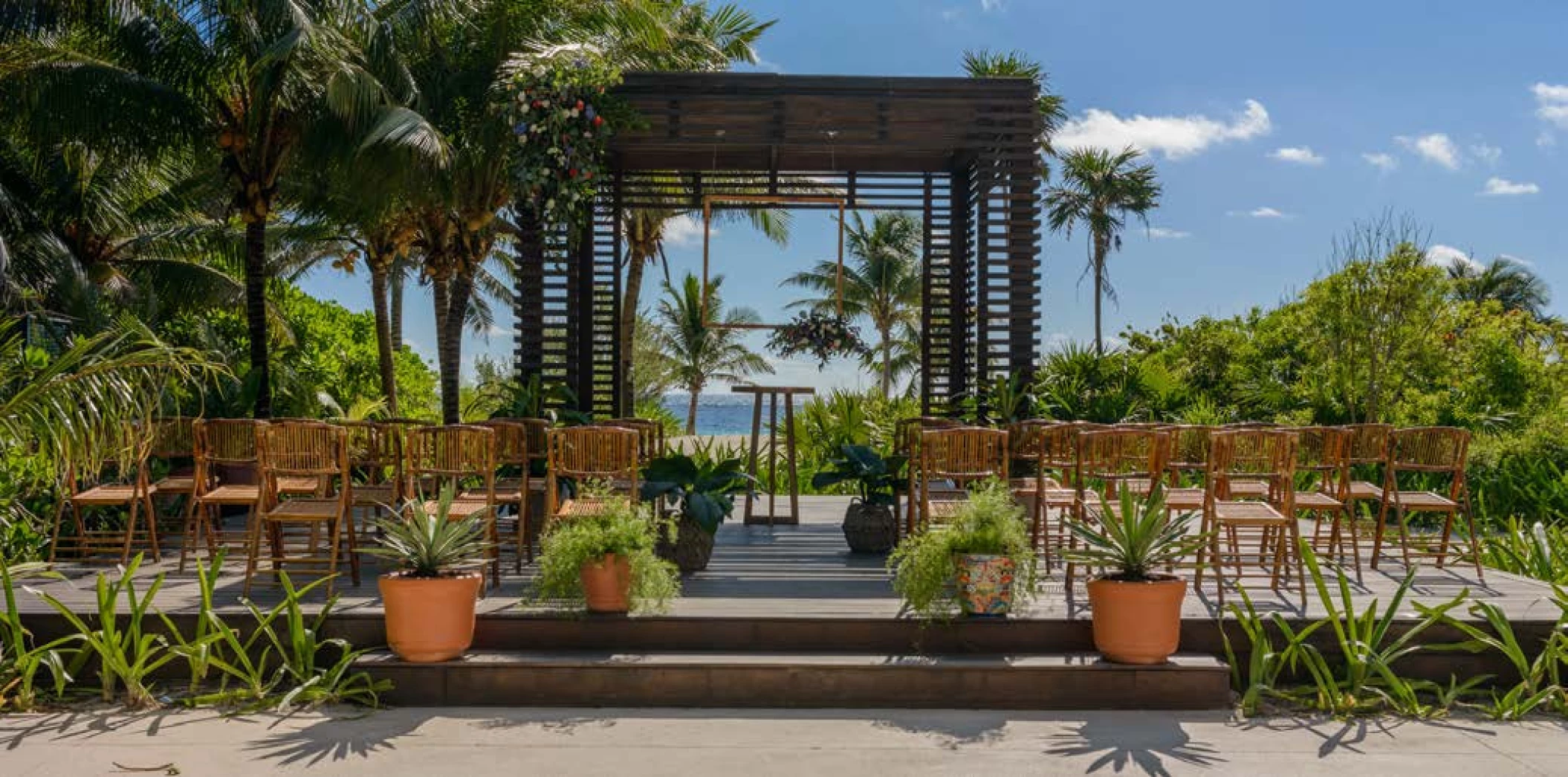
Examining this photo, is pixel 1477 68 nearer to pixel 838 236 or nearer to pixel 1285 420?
pixel 1285 420

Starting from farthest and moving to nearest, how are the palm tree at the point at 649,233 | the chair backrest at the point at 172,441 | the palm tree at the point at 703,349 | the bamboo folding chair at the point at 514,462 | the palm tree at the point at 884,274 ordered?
the palm tree at the point at 703,349 < the palm tree at the point at 884,274 < the palm tree at the point at 649,233 < the chair backrest at the point at 172,441 < the bamboo folding chair at the point at 514,462

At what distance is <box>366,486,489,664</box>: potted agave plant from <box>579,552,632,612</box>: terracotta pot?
1.71ft

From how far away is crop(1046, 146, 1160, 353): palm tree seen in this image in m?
30.5

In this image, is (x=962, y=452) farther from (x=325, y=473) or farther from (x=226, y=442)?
(x=226, y=442)

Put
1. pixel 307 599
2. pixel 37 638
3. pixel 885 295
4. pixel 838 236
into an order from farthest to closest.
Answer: pixel 885 295 → pixel 838 236 → pixel 307 599 → pixel 37 638

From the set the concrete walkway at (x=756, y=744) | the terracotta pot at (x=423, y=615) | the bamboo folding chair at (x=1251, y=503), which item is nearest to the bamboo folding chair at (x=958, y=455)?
the bamboo folding chair at (x=1251, y=503)

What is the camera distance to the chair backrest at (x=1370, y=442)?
6.86 metres

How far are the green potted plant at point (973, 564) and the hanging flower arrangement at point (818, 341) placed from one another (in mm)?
3533

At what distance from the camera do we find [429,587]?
16.6 feet

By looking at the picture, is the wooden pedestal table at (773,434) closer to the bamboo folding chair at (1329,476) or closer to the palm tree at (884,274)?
the bamboo folding chair at (1329,476)

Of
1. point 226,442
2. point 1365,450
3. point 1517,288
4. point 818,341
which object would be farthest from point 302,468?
point 1517,288

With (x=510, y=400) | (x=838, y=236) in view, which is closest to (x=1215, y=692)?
(x=838, y=236)

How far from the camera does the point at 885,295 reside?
30.7m

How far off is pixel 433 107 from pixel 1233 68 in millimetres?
7665
